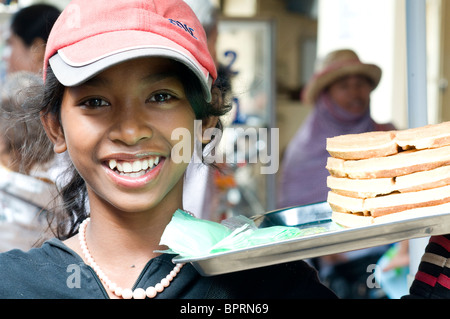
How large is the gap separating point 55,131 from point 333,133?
7.25 ft

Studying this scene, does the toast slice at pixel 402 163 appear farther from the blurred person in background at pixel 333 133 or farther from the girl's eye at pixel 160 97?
the blurred person in background at pixel 333 133

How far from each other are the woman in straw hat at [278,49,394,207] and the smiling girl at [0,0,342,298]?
1980 mm

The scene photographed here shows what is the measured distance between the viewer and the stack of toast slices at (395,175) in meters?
1.09

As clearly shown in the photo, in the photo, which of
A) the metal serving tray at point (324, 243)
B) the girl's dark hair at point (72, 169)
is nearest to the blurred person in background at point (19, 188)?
the girl's dark hair at point (72, 169)

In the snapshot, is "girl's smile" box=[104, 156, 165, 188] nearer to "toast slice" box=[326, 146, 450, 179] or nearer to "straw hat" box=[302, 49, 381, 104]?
"toast slice" box=[326, 146, 450, 179]

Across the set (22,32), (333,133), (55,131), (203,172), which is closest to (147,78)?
(55,131)

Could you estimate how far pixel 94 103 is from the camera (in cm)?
116

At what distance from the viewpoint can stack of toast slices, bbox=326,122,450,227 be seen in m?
1.09

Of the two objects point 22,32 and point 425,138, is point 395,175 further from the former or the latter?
point 22,32

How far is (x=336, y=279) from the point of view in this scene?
3.59 meters

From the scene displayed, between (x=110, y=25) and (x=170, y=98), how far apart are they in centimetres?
19

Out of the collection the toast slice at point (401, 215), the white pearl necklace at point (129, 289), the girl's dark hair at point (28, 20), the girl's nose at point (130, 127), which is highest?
the girl's dark hair at point (28, 20)

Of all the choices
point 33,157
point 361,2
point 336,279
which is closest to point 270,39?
point 361,2

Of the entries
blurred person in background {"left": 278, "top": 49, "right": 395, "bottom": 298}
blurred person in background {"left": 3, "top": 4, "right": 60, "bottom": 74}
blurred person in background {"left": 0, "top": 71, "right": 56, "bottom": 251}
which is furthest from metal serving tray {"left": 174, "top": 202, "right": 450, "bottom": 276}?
blurred person in background {"left": 278, "top": 49, "right": 395, "bottom": 298}
